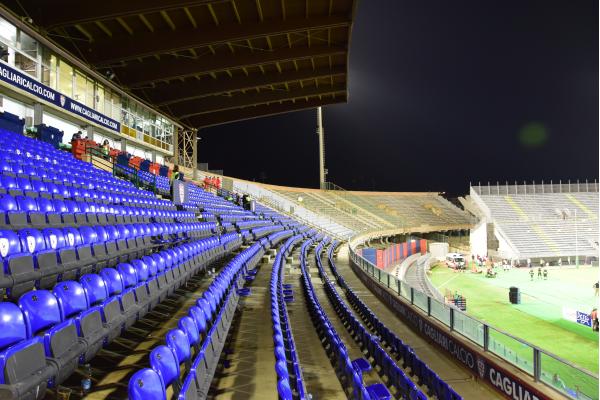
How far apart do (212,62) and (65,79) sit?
15.7ft

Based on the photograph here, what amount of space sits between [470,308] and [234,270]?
12.3m

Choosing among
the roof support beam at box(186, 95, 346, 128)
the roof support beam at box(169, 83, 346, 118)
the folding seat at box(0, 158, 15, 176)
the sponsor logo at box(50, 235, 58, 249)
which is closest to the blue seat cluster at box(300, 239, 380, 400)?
the sponsor logo at box(50, 235, 58, 249)

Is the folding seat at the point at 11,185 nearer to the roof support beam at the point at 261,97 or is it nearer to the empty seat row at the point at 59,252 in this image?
the empty seat row at the point at 59,252

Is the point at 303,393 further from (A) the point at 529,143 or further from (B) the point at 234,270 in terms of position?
(A) the point at 529,143

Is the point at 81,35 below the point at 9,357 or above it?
above

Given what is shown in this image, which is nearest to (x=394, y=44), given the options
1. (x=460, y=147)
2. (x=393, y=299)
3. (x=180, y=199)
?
(x=460, y=147)

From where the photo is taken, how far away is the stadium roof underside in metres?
10.9

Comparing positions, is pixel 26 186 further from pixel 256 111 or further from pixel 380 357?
pixel 256 111

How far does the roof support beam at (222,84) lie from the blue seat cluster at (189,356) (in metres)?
13.1

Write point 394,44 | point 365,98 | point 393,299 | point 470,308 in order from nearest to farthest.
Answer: point 393,299
point 470,308
point 394,44
point 365,98

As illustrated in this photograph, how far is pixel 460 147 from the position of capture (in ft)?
170

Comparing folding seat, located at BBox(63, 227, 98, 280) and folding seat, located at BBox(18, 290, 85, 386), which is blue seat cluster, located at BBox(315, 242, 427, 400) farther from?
folding seat, located at BBox(63, 227, 98, 280)

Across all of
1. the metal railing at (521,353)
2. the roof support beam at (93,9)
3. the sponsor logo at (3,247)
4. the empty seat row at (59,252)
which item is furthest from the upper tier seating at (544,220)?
the sponsor logo at (3,247)

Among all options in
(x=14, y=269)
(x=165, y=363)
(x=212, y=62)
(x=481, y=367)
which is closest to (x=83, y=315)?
(x=165, y=363)
